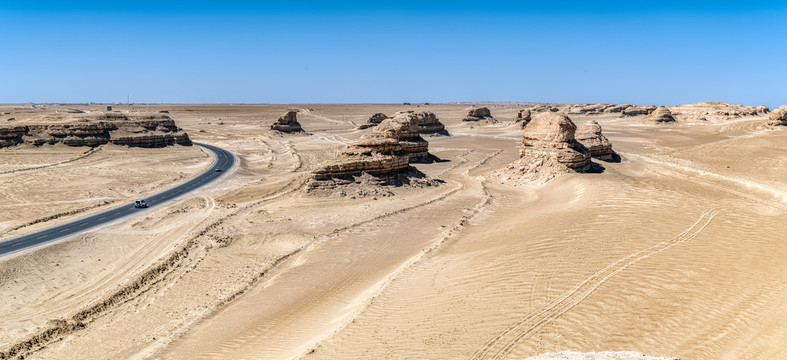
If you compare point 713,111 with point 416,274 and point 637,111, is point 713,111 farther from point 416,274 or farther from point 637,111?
point 416,274

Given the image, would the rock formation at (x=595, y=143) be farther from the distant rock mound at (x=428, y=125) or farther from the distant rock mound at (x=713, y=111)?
the distant rock mound at (x=713, y=111)

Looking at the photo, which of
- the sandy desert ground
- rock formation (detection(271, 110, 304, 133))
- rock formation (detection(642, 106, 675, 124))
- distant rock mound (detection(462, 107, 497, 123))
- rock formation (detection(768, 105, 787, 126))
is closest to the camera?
the sandy desert ground

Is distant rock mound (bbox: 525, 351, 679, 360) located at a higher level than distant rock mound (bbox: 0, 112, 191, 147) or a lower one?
lower

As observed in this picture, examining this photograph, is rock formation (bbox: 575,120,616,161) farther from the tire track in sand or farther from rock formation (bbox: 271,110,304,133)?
rock formation (bbox: 271,110,304,133)

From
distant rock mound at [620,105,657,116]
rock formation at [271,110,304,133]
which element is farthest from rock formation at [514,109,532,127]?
distant rock mound at [620,105,657,116]

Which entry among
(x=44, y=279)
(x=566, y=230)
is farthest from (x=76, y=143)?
(x=566, y=230)

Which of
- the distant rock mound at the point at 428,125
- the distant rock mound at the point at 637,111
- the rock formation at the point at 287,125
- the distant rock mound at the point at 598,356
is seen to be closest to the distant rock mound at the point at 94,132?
the rock formation at the point at 287,125
